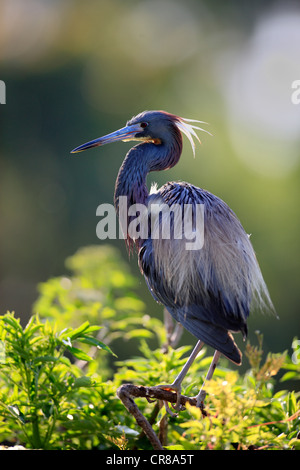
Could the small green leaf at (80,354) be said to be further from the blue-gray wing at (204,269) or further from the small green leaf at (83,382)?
the blue-gray wing at (204,269)

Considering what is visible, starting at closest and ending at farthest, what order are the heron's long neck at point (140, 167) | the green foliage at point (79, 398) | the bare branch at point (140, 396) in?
the bare branch at point (140, 396) < the green foliage at point (79, 398) < the heron's long neck at point (140, 167)

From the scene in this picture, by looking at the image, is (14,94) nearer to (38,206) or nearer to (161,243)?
(38,206)

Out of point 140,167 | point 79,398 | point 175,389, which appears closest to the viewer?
point 175,389

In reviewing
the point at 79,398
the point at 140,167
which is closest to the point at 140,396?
the point at 79,398

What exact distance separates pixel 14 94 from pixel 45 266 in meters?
1.44

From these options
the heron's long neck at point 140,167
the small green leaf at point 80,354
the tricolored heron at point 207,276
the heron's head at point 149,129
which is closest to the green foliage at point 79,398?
the small green leaf at point 80,354

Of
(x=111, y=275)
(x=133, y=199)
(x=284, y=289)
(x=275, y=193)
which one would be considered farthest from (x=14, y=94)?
(x=133, y=199)

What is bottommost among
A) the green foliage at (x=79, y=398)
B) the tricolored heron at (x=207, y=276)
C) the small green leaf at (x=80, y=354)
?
the green foliage at (x=79, y=398)

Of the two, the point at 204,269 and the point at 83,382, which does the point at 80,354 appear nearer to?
the point at 83,382

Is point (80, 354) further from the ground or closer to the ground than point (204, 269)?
closer to the ground

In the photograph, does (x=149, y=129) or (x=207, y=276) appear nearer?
(x=207, y=276)

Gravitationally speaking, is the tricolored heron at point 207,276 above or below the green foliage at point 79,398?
above

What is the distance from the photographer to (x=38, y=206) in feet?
13.6
